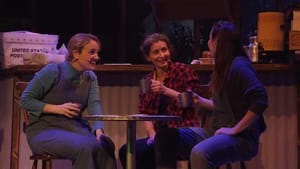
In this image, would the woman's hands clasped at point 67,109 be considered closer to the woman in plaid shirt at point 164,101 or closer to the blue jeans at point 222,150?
the woman in plaid shirt at point 164,101

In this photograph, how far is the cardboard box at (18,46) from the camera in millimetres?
4422

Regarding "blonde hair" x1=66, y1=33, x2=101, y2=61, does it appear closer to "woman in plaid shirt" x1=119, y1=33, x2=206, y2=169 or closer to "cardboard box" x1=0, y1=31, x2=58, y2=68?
"woman in plaid shirt" x1=119, y1=33, x2=206, y2=169

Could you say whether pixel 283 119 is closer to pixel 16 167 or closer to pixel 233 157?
pixel 233 157

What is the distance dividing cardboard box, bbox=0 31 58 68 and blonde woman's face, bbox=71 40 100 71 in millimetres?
746

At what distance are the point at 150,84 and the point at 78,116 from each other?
2.33 feet

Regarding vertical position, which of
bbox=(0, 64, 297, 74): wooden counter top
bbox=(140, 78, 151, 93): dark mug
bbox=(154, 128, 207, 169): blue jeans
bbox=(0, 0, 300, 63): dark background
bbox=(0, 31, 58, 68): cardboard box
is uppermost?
bbox=(0, 0, 300, 63): dark background

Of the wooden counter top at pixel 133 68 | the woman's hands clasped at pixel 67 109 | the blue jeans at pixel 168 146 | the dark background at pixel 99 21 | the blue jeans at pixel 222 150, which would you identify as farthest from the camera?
the dark background at pixel 99 21

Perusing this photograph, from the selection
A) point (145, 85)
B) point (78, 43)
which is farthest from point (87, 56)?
point (145, 85)

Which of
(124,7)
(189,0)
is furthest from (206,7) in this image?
(124,7)

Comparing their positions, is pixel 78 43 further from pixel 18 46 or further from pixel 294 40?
pixel 294 40

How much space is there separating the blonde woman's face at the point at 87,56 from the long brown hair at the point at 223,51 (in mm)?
836

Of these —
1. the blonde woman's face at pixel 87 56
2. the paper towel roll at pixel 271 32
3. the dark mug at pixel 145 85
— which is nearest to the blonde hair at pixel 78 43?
the blonde woman's face at pixel 87 56

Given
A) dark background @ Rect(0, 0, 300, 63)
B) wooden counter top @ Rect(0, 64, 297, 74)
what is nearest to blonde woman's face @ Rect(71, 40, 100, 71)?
wooden counter top @ Rect(0, 64, 297, 74)

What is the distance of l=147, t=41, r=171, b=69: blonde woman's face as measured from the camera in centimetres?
374
